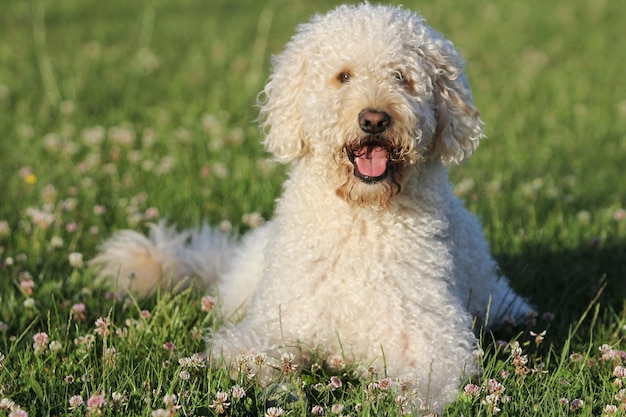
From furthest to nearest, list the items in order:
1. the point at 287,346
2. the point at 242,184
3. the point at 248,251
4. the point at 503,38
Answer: the point at 503,38 < the point at 242,184 < the point at 248,251 < the point at 287,346

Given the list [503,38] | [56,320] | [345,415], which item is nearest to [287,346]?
[345,415]

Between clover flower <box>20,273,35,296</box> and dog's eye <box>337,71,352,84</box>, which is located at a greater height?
dog's eye <box>337,71,352,84</box>

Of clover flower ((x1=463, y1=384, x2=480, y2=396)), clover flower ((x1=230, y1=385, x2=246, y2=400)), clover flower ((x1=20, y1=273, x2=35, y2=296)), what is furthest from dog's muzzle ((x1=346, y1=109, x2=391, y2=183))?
clover flower ((x1=20, y1=273, x2=35, y2=296))

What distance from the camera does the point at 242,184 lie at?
24.9ft

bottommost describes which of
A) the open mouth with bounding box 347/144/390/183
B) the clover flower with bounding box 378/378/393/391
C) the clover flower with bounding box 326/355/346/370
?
the clover flower with bounding box 326/355/346/370

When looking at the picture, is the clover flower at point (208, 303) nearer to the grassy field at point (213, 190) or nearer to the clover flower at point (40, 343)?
the grassy field at point (213, 190)

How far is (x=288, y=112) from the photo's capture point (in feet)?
15.7

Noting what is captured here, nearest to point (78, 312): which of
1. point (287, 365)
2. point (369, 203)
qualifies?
point (287, 365)

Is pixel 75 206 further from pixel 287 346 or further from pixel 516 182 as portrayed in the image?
pixel 516 182

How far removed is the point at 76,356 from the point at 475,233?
7.29 ft

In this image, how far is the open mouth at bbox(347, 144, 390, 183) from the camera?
445cm

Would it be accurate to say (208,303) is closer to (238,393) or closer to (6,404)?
(238,393)

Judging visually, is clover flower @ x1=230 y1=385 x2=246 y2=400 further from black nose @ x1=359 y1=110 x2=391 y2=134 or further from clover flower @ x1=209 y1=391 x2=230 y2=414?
black nose @ x1=359 y1=110 x2=391 y2=134

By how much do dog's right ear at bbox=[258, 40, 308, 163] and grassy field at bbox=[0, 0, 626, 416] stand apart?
0.98 m
